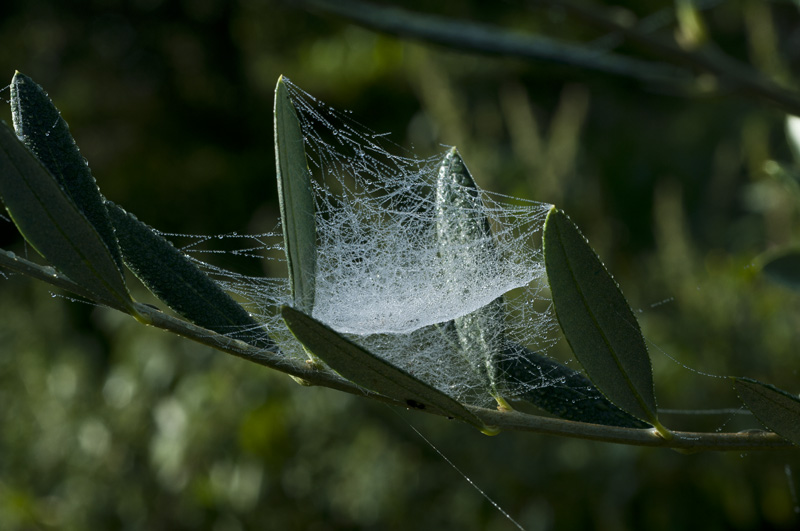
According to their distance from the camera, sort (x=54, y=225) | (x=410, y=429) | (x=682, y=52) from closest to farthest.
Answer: (x=54, y=225) < (x=682, y=52) < (x=410, y=429)

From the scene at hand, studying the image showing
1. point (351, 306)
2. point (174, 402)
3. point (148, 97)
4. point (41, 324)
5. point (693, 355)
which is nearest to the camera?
point (351, 306)

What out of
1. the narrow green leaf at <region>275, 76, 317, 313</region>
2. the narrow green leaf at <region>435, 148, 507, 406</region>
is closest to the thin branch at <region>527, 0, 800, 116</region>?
the narrow green leaf at <region>435, 148, 507, 406</region>

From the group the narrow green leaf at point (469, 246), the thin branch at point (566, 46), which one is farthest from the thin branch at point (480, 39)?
the narrow green leaf at point (469, 246)

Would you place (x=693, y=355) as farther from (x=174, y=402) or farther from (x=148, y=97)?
(x=148, y=97)

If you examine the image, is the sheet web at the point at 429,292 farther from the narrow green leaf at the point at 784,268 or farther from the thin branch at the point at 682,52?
the thin branch at the point at 682,52

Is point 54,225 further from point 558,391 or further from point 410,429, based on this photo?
point 410,429

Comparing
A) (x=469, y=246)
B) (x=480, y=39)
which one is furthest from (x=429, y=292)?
(x=480, y=39)

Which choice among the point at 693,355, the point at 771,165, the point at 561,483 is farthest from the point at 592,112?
the point at 771,165
